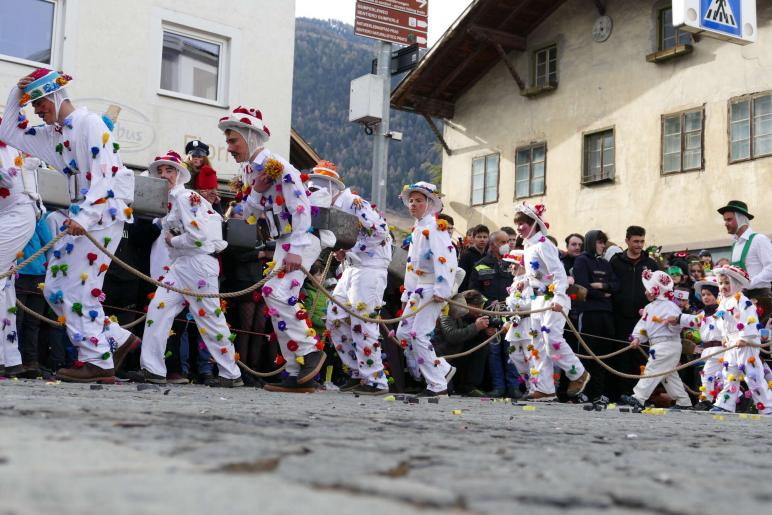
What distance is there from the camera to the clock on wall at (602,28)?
2230 centimetres

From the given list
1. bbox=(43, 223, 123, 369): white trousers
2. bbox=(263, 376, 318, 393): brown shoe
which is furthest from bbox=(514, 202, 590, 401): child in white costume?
bbox=(43, 223, 123, 369): white trousers

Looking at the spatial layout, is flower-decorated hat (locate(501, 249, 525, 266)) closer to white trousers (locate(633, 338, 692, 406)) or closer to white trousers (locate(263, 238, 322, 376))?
A: white trousers (locate(633, 338, 692, 406))

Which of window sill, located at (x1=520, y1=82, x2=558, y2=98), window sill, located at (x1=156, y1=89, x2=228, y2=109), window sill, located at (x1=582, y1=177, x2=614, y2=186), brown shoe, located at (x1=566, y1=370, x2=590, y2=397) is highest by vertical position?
window sill, located at (x1=520, y1=82, x2=558, y2=98)

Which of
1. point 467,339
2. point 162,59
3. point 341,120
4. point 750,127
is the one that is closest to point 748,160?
point 750,127

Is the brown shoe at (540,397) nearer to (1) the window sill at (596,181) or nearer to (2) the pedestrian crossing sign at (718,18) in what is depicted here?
(2) the pedestrian crossing sign at (718,18)

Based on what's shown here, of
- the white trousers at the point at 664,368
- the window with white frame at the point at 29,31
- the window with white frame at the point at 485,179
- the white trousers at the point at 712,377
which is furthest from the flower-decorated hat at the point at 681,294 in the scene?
the window with white frame at the point at 485,179

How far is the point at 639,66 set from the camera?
2158cm

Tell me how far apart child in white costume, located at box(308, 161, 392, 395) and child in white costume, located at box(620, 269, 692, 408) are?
137 inches

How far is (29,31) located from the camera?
16.0m

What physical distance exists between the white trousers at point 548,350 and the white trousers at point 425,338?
1.45 m

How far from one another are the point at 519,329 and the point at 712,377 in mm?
2124

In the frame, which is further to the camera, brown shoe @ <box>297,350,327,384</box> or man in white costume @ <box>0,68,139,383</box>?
brown shoe @ <box>297,350,327,384</box>

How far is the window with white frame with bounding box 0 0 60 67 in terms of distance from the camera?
51.7 ft

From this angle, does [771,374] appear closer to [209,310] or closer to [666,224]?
[209,310]
